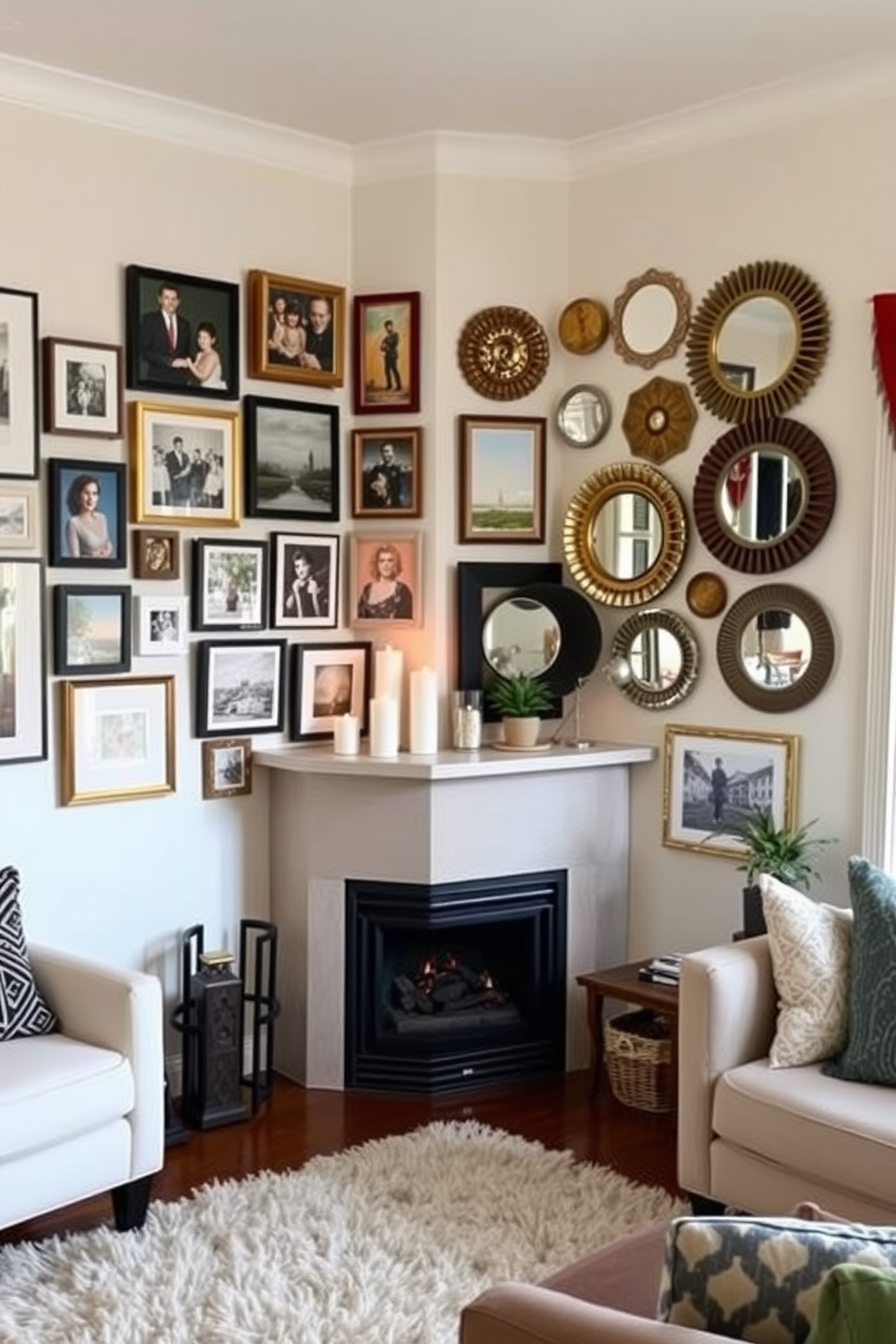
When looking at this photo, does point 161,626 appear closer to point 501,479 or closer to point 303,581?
point 303,581

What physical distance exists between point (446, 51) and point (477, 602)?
1591 mm

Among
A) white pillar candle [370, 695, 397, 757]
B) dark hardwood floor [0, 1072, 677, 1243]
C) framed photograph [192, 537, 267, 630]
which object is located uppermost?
framed photograph [192, 537, 267, 630]

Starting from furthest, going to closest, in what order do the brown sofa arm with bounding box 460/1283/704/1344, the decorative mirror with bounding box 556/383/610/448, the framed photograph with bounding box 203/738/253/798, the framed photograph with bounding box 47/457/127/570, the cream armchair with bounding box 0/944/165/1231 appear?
the decorative mirror with bounding box 556/383/610/448 < the framed photograph with bounding box 203/738/253/798 < the framed photograph with bounding box 47/457/127/570 < the cream armchair with bounding box 0/944/165/1231 < the brown sofa arm with bounding box 460/1283/704/1344

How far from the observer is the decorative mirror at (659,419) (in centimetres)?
409

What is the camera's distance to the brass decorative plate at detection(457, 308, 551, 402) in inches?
167

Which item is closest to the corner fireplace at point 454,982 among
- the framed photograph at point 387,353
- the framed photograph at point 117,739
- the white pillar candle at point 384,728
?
the white pillar candle at point 384,728

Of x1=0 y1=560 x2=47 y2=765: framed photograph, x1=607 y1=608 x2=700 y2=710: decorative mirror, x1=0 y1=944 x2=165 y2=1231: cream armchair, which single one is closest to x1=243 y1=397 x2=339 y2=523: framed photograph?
x1=0 y1=560 x2=47 y2=765: framed photograph

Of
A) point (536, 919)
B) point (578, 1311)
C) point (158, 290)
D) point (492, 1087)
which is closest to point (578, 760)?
point (536, 919)

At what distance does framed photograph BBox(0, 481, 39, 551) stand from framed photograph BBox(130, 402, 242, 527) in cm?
32

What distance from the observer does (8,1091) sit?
281cm

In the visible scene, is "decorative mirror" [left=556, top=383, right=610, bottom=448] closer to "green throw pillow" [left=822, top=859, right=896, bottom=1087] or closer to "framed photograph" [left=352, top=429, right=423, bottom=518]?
"framed photograph" [left=352, top=429, right=423, bottom=518]

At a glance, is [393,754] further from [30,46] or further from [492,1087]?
[30,46]

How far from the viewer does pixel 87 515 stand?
3.72 meters

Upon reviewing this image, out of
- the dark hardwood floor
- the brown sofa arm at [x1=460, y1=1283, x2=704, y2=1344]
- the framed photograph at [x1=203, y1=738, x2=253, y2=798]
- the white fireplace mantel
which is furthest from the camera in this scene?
the framed photograph at [x1=203, y1=738, x2=253, y2=798]
